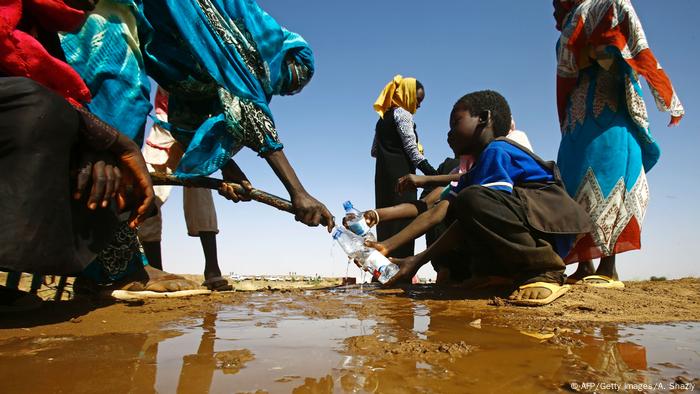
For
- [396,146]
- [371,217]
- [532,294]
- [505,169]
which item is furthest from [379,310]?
[396,146]

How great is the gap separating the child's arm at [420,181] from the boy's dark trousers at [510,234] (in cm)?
155

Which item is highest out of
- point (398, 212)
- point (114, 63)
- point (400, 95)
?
point (400, 95)

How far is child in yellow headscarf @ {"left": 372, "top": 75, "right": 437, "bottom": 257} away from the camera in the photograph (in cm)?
500

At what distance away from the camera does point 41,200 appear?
5.90ft

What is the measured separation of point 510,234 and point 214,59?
2218mm

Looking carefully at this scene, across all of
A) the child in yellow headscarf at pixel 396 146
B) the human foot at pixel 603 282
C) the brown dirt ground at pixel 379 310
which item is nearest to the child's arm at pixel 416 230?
the brown dirt ground at pixel 379 310

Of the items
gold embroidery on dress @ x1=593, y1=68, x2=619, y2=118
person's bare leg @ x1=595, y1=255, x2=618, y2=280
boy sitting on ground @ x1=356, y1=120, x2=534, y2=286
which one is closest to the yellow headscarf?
boy sitting on ground @ x1=356, y1=120, x2=534, y2=286

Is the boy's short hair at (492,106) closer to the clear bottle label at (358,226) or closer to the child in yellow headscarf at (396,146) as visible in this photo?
the clear bottle label at (358,226)

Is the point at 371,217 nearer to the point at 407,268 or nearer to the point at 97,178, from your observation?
the point at 407,268

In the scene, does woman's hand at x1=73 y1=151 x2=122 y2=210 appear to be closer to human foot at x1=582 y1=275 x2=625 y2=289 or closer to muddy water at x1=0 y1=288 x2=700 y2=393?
muddy water at x1=0 y1=288 x2=700 y2=393

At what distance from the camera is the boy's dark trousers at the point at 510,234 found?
8.84 feet

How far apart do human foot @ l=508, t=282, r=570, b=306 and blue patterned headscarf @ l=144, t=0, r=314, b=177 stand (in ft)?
5.95

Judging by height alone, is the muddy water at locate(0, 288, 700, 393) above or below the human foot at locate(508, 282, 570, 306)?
below

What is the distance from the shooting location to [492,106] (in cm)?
338
